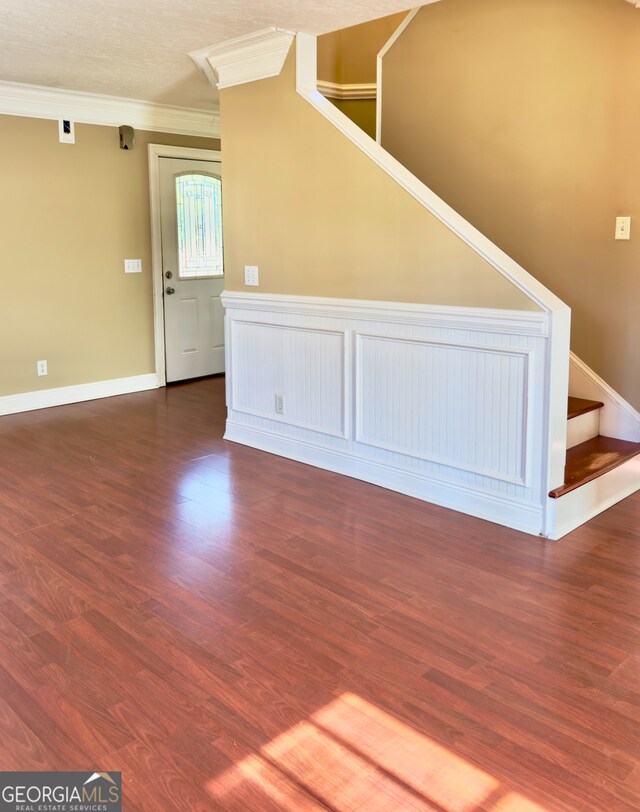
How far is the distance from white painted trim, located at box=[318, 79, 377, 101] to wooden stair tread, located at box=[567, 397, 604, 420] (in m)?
2.75

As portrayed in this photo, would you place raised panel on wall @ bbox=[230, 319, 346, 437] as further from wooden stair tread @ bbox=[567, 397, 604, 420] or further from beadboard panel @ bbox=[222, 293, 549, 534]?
wooden stair tread @ bbox=[567, 397, 604, 420]

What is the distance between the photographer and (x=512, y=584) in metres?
2.86

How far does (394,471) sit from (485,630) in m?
1.47

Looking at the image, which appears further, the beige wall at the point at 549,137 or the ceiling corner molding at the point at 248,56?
the ceiling corner molding at the point at 248,56

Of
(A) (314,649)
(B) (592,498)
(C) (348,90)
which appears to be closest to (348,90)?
(C) (348,90)

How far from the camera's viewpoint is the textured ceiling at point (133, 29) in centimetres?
345

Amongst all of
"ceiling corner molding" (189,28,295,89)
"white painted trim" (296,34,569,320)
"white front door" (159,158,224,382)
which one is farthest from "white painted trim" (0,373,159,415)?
"white painted trim" (296,34,569,320)

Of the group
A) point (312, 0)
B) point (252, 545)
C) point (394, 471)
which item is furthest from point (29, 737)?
point (312, 0)

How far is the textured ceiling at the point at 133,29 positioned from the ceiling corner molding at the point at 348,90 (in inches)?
37.2

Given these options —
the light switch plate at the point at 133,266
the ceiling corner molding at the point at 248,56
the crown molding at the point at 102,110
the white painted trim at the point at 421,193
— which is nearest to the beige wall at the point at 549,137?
the white painted trim at the point at 421,193

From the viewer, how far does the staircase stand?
337 cm

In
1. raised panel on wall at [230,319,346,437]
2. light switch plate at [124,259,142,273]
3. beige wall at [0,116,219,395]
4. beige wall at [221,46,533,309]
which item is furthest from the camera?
light switch plate at [124,259,142,273]

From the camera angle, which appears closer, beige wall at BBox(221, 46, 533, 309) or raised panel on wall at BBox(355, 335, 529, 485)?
raised panel on wall at BBox(355, 335, 529, 485)

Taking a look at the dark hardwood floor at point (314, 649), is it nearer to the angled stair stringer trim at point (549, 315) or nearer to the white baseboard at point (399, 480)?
the white baseboard at point (399, 480)
